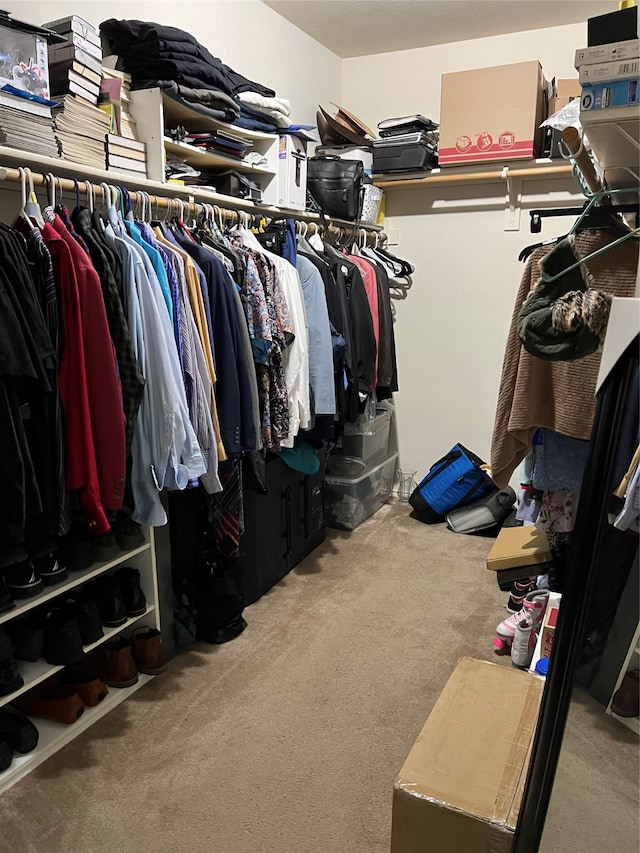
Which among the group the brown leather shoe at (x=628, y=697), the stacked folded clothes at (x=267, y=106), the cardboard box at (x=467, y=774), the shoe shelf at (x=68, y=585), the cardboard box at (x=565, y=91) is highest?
the cardboard box at (x=565, y=91)

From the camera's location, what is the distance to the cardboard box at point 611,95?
102cm

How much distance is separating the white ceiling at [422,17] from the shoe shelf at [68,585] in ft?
8.97

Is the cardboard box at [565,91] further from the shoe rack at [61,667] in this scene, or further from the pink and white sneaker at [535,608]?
the shoe rack at [61,667]

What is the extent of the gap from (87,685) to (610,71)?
2112 mm

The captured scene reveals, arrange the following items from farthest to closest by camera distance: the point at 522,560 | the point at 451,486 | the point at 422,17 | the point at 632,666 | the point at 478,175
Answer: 1. the point at 451,486
2. the point at 478,175
3. the point at 422,17
4. the point at 522,560
5. the point at 632,666

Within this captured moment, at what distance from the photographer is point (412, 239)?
13.0ft

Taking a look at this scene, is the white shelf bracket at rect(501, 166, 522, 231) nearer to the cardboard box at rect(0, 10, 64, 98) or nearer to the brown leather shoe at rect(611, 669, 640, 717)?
the cardboard box at rect(0, 10, 64, 98)

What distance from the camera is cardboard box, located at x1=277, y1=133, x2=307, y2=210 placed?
289cm

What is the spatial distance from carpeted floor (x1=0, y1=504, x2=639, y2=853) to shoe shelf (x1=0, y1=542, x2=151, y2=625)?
47 cm

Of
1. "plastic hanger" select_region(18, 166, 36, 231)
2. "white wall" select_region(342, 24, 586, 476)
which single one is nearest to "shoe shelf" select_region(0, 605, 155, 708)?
"plastic hanger" select_region(18, 166, 36, 231)

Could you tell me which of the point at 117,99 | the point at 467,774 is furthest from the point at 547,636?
the point at 117,99

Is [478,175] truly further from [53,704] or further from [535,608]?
[53,704]

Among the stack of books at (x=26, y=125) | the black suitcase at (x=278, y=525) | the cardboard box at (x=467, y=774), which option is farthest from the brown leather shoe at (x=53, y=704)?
the stack of books at (x=26, y=125)

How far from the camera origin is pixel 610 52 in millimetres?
1033
